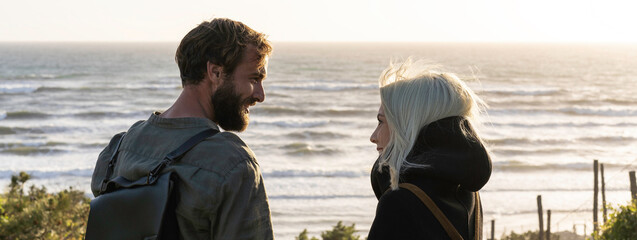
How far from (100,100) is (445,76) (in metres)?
39.2

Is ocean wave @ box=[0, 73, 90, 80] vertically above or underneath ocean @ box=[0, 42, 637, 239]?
above

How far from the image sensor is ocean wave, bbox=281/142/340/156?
2392 cm

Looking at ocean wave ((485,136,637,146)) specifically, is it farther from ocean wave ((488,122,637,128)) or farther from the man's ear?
the man's ear

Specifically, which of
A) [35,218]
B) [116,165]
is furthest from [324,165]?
[116,165]

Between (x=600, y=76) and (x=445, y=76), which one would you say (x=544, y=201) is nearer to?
(x=445, y=76)

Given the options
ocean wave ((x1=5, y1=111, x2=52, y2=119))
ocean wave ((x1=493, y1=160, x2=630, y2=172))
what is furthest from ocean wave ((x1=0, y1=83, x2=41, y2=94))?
ocean wave ((x1=493, y1=160, x2=630, y2=172))

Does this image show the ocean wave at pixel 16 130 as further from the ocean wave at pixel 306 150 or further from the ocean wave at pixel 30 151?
the ocean wave at pixel 306 150

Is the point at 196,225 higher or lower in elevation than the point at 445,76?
lower

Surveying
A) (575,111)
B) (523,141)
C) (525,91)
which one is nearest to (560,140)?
(523,141)

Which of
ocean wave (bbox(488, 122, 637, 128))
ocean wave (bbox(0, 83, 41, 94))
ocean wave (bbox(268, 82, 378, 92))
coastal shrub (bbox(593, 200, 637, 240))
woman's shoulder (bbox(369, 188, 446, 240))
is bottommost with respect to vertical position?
ocean wave (bbox(488, 122, 637, 128))

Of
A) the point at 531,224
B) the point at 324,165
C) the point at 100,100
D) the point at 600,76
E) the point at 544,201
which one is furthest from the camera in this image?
the point at 600,76

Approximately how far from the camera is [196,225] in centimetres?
181

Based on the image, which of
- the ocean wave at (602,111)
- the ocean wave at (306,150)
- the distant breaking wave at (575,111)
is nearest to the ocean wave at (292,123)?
the ocean wave at (306,150)

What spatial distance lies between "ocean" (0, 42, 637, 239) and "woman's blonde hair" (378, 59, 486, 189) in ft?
0.54
